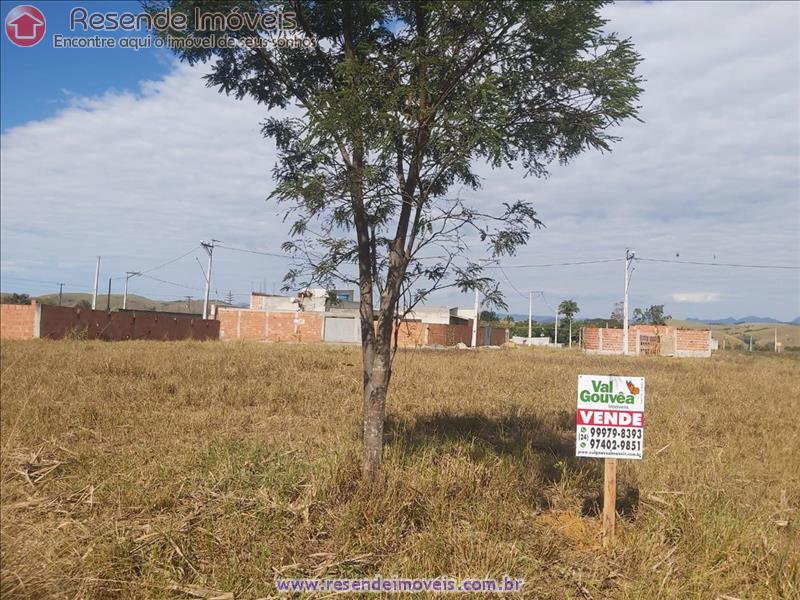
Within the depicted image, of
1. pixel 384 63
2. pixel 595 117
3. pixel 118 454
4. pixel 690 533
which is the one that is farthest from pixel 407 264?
pixel 118 454

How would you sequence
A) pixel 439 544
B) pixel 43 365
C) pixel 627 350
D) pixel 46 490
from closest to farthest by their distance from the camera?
1. pixel 439 544
2. pixel 46 490
3. pixel 43 365
4. pixel 627 350

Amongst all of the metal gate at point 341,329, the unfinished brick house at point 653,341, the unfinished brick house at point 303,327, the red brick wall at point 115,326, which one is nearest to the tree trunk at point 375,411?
the red brick wall at point 115,326

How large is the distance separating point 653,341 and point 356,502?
41410 mm

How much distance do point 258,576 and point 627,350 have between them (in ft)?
130

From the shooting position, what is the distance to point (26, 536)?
3439 mm

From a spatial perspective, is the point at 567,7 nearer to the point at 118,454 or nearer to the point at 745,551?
the point at 745,551

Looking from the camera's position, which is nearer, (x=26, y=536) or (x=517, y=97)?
(x=26, y=536)

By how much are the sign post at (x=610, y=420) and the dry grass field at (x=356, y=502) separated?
2.07 ft

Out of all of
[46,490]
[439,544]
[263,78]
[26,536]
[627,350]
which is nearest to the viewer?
[26,536]

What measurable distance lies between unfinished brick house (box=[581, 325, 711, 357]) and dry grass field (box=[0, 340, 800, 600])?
3306 centimetres

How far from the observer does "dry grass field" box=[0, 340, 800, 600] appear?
12.1 feet

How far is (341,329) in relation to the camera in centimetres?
4631

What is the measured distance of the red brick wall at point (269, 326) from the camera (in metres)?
44.6

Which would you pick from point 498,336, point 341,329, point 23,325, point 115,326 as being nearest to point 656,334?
point 498,336
